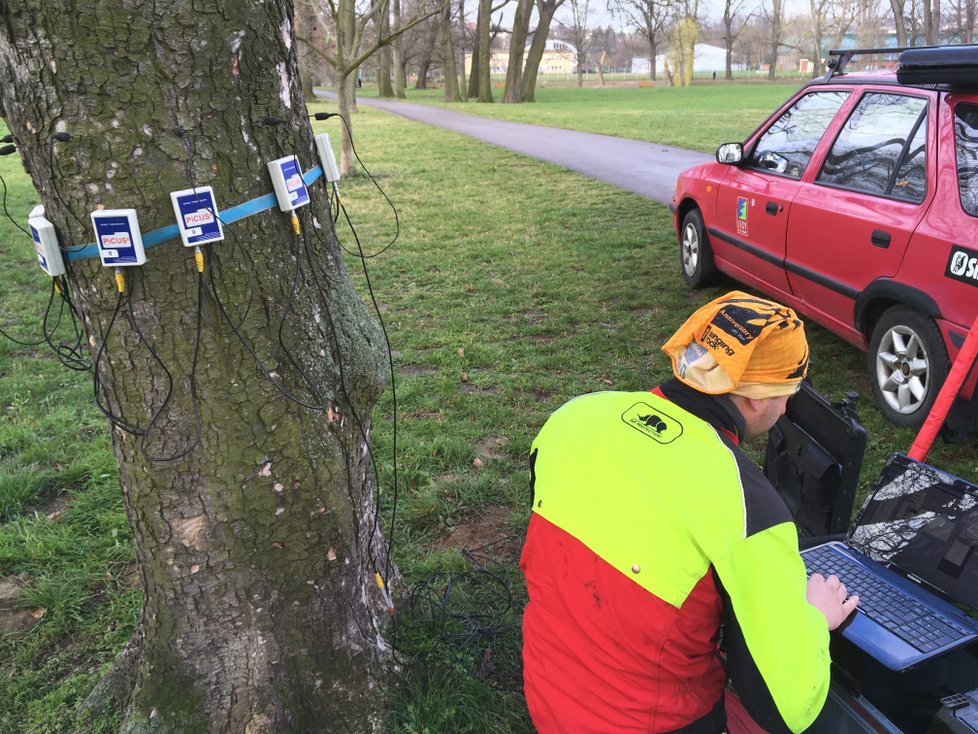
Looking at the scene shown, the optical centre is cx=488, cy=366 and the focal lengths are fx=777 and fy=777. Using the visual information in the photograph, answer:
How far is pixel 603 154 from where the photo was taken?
16.3 m

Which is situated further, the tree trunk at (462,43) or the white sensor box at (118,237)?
the tree trunk at (462,43)

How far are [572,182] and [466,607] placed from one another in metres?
10.7

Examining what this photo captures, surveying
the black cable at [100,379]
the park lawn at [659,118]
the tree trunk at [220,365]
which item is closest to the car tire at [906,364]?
the tree trunk at [220,365]

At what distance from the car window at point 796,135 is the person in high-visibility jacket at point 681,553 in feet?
12.8

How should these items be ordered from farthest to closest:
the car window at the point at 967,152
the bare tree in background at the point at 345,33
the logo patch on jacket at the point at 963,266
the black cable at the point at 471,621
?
the bare tree in background at the point at 345,33 → the car window at the point at 967,152 → the logo patch on jacket at the point at 963,266 → the black cable at the point at 471,621

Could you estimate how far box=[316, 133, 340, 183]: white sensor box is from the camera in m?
2.13

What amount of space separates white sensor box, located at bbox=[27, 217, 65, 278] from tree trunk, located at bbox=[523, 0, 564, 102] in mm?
38834

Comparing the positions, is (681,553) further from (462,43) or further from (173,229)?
(462,43)

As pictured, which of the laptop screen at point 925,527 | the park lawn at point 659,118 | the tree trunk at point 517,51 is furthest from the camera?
the tree trunk at point 517,51

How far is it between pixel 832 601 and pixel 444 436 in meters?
2.61

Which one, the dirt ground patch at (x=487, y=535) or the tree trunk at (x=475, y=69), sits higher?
the tree trunk at (x=475, y=69)

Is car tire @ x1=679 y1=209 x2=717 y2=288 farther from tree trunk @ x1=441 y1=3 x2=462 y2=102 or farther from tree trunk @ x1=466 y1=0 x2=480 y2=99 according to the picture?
tree trunk @ x1=441 y1=3 x2=462 y2=102

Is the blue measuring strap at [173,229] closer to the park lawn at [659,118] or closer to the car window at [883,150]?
the car window at [883,150]

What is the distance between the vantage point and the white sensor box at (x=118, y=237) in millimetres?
1726
